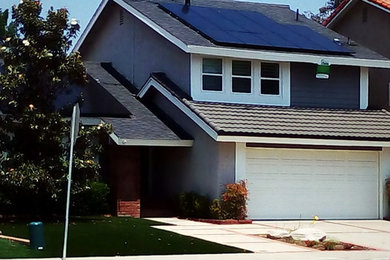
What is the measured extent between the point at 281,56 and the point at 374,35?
7015mm

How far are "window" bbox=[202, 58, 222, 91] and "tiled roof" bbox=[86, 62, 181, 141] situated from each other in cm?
205

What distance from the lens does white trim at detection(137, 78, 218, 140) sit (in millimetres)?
23234

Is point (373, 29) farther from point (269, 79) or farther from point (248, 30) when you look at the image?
point (269, 79)

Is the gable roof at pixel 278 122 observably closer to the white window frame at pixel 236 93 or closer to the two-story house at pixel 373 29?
the white window frame at pixel 236 93

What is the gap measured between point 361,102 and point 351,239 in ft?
32.9

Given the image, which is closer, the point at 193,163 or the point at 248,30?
the point at 193,163

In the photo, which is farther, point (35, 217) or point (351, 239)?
point (35, 217)

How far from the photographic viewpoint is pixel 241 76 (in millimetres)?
26578

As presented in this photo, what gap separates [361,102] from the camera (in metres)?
28.5

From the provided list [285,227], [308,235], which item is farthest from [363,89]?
[308,235]

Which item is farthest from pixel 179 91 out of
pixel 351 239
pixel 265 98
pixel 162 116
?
pixel 351 239

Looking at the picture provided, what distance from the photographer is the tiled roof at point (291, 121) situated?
2378 centimetres

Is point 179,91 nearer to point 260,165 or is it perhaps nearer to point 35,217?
point 260,165

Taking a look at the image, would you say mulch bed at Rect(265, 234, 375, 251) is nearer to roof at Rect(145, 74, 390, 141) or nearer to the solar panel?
roof at Rect(145, 74, 390, 141)
